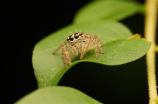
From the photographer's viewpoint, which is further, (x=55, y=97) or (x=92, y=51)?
(x=92, y=51)

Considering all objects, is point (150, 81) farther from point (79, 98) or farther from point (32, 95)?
point (32, 95)

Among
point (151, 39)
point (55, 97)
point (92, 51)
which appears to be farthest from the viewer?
point (151, 39)

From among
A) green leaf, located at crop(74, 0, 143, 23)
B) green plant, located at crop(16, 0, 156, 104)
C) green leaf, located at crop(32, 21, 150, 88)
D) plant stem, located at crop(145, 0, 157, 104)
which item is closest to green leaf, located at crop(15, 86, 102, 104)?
green plant, located at crop(16, 0, 156, 104)

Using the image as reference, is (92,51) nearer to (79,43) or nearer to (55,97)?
(79,43)

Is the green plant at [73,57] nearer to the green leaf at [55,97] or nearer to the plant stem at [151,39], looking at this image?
the green leaf at [55,97]

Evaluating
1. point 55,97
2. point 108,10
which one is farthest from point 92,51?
point 108,10

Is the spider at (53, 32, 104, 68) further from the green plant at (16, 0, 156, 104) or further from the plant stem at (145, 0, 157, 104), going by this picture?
the plant stem at (145, 0, 157, 104)

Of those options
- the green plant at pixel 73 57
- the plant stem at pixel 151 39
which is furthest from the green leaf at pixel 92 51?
the plant stem at pixel 151 39
